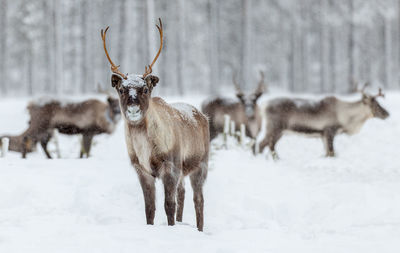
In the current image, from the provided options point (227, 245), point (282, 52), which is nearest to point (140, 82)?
point (227, 245)

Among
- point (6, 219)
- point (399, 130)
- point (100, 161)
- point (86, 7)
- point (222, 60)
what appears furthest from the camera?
point (222, 60)

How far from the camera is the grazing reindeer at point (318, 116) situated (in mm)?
12312

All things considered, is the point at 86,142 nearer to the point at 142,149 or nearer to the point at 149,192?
the point at 149,192

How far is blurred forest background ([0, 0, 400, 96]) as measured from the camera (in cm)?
2355

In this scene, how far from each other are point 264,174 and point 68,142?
7703 mm

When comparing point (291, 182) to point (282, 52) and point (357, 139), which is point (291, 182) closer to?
point (357, 139)

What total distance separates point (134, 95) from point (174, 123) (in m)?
0.85

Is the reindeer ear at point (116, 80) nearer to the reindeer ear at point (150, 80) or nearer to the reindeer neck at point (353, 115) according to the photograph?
the reindeer ear at point (150, 80)

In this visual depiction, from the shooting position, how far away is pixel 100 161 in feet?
28.7

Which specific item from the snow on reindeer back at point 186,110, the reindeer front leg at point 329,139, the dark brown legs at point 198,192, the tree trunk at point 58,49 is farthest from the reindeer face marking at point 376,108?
the tree trunk at point 58,49

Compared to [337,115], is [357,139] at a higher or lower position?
lower

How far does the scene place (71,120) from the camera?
11.2 meters

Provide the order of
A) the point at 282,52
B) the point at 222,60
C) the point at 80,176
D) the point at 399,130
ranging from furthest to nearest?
the point at 282,52, the point at 222,60, the point at 399,130, the point at 80,176

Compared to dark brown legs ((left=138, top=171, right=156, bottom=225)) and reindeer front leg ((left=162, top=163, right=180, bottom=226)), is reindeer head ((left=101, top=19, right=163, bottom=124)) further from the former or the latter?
dark brown legs ((left=138, top=171, right=156, bottom=225))
